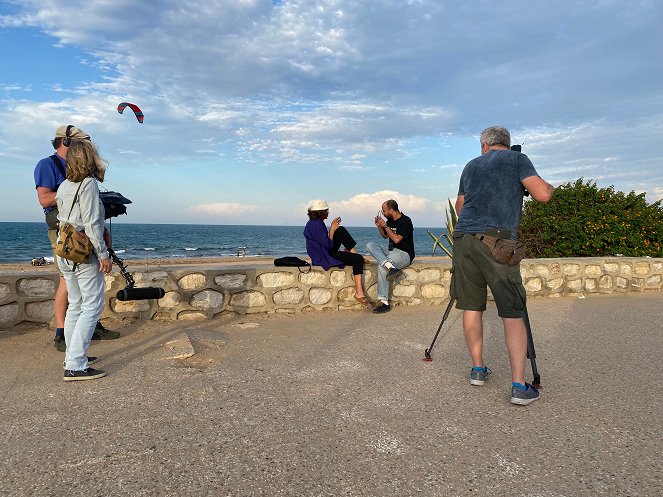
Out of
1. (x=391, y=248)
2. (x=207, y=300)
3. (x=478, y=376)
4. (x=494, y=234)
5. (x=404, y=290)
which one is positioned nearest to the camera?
(x=494, y=234)

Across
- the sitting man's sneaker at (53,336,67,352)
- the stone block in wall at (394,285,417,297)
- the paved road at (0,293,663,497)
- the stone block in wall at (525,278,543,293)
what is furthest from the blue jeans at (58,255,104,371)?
the stone block in wall at (525,278,543,293)

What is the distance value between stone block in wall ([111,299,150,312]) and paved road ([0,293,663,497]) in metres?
0.41

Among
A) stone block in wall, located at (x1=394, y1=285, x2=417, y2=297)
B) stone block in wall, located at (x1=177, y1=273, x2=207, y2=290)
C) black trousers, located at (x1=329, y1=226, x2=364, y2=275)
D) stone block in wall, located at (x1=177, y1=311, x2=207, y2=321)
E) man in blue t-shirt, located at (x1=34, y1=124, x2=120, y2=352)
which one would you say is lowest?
stone block in wall, located at (x1=177, y1=311, x2=207, y2=321)

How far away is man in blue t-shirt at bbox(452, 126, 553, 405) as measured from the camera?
3.38 meters

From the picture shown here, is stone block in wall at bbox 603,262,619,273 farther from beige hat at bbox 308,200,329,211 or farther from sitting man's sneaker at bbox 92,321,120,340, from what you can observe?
sitting man's sneaker at bbox 92,321,120,340

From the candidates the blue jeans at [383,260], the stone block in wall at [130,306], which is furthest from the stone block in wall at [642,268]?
the stone block in wall at [130,306]

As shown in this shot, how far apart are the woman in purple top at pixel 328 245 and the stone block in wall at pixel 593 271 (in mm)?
4034

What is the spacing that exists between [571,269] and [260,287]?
5065 millimetres

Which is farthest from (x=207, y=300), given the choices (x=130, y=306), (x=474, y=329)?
(x=474, y=329)

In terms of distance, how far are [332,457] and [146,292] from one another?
7.86 feet

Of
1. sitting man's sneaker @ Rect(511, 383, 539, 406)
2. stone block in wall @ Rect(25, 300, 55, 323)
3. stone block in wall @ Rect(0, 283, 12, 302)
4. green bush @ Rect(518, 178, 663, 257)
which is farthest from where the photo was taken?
green bush @ Rect(518, 178, 663, 257)

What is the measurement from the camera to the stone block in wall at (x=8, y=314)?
5066mm

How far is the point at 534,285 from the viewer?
7785 millimetres

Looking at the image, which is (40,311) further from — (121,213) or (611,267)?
(611,267)
